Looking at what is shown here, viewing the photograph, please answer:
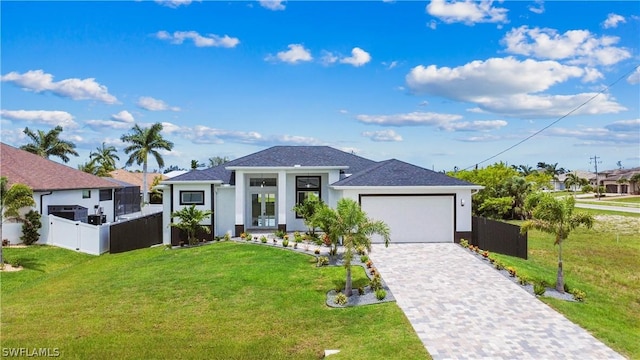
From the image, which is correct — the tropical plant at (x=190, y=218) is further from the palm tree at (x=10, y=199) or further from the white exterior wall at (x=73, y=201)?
the white exterior wall at (x=73, y=201)

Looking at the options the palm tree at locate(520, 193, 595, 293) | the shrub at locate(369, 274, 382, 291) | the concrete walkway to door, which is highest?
the palm tree at locate(520, 193, 595, 293)

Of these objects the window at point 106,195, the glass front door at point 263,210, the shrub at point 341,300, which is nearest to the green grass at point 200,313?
the shrub at point 341,300

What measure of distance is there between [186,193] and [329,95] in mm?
11419

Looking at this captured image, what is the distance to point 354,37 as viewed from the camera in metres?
21.4

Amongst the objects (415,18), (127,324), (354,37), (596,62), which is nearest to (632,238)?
(596,62)

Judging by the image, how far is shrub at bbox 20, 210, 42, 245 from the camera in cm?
2105

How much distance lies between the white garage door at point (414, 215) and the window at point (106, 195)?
21.7 meters

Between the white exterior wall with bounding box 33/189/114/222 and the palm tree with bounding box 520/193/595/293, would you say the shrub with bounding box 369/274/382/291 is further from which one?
the white exterior wall with bounding box 33/189/114/222

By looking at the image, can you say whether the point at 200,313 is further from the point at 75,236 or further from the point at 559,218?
the point at 75,236

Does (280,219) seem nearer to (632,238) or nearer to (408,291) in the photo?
(408,291)

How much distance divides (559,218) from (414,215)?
25.0 feet

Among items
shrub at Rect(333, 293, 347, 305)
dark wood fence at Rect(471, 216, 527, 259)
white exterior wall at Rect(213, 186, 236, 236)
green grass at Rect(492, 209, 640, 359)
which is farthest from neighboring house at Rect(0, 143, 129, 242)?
green grass at Rect(492, 209, 640, 359)

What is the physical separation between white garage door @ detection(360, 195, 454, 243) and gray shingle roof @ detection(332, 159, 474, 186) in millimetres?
688

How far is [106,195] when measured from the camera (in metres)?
31.3
